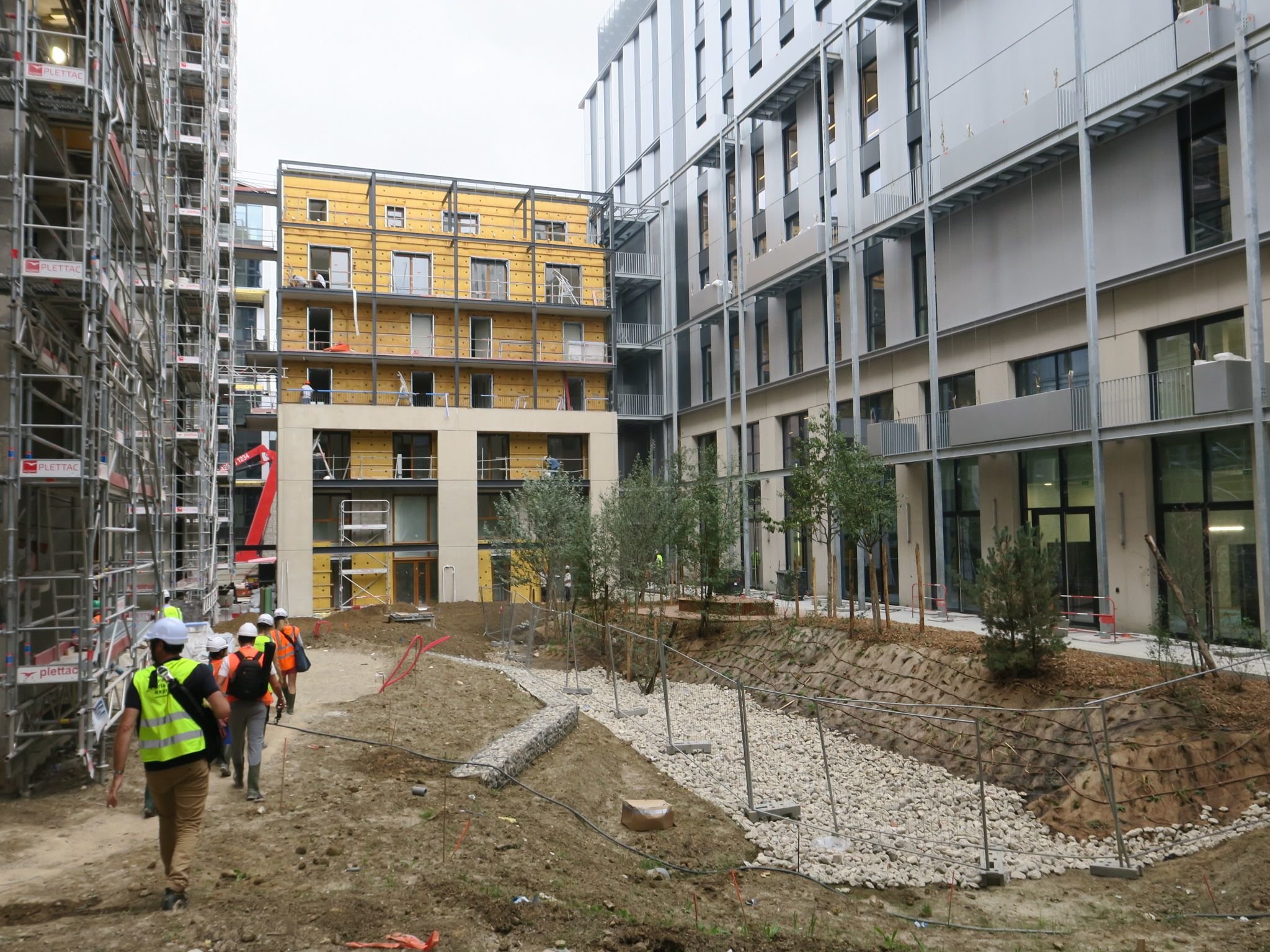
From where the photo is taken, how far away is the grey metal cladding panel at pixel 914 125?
940 inches

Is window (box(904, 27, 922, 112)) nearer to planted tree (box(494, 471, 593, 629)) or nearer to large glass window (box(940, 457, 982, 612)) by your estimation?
large glass window (box(940, 457, 982, 612))

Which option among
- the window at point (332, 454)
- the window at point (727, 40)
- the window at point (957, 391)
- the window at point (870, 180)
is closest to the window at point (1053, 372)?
the window at point (957, 391)

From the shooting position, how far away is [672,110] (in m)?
38.3

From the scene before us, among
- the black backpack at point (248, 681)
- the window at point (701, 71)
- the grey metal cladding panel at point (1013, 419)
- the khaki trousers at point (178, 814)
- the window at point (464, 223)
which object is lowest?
the khaki trousers at point (178, 814)

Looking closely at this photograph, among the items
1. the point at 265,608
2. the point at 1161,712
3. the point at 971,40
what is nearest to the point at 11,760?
the point at 1161,712

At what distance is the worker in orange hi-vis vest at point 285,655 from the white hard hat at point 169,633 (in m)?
5.62

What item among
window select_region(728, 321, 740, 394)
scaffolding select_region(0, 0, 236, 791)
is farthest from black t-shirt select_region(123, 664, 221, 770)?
window select_region(728, 321, 740, 394)

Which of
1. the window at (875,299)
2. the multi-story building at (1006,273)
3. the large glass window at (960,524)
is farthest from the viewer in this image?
the window at (875,299)

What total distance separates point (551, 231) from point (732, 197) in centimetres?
953

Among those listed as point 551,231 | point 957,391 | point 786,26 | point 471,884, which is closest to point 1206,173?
point 957,391

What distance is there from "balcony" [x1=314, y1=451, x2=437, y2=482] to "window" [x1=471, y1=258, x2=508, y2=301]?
7.58m

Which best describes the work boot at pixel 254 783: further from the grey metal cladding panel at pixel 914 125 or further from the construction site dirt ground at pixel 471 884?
the grey metal cladding panel at pixel 914 125

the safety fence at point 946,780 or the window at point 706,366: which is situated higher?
the window at point 706,366

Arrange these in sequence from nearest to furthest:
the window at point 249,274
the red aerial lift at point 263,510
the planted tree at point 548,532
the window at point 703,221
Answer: the planted tree at point 548,532
the red aerial lift at point 263,510
the window at point 703,221
the window at point 249,274
